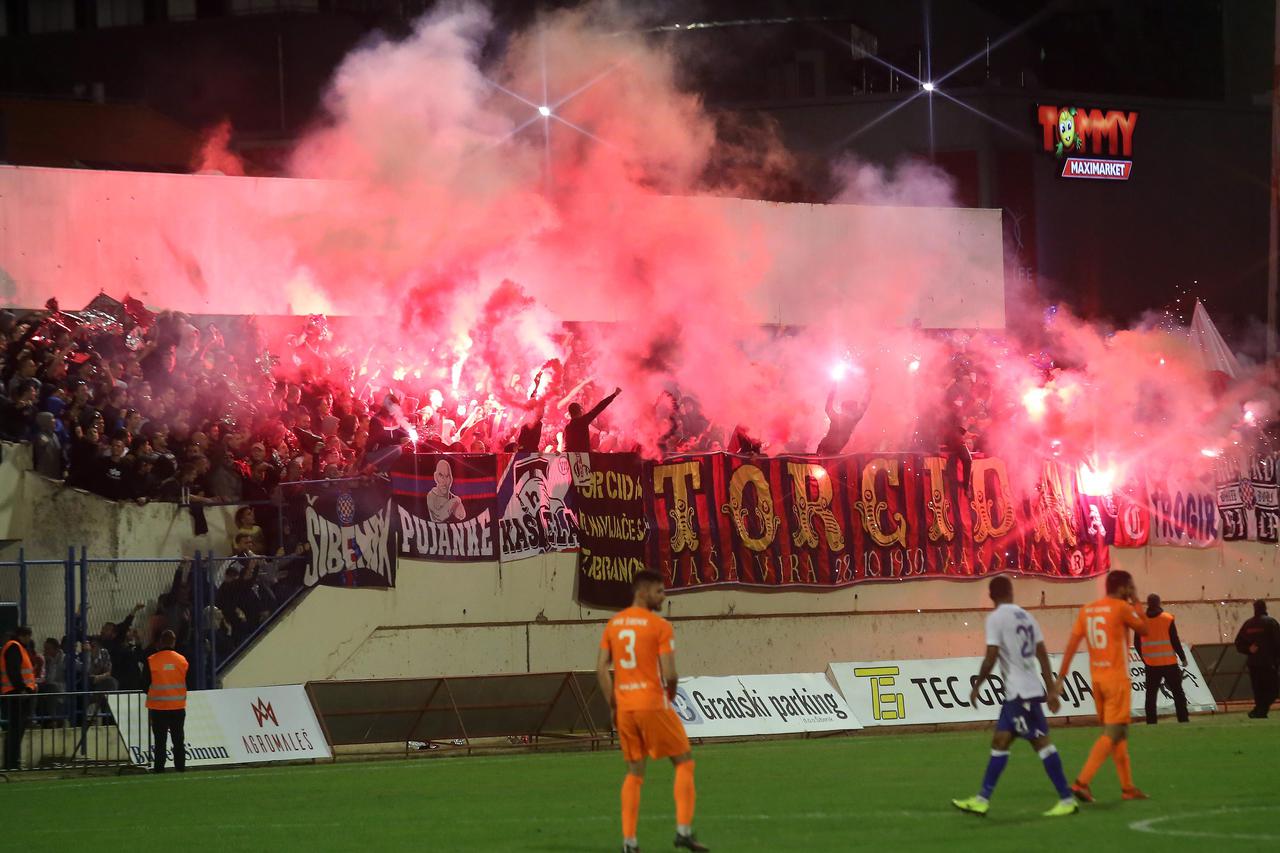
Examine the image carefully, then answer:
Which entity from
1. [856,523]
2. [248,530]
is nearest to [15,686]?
[248,530]

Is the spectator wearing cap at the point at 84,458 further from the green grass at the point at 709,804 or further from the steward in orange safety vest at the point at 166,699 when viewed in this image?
the green grass at the point at 709,804

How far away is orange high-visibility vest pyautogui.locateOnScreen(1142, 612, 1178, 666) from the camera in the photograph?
82.0ft

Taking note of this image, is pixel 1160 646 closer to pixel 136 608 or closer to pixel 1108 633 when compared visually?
pixel 1108 633

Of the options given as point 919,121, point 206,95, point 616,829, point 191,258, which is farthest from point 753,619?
point 206,95

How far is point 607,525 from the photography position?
27516 millimetres

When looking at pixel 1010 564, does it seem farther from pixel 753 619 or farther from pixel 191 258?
pixel 191 258

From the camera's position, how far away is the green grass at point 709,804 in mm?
13211

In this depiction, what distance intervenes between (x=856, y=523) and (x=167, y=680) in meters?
12.8

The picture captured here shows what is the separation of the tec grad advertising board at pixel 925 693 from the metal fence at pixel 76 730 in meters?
10.3

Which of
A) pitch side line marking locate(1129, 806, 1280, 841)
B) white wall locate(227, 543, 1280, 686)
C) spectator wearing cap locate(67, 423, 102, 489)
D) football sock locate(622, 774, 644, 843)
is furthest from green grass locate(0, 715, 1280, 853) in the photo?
spectator wearing cap locate(67, 423, 102, 489)

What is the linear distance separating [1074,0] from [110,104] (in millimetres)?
29283

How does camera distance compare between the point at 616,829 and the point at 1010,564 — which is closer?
the point at 616,829

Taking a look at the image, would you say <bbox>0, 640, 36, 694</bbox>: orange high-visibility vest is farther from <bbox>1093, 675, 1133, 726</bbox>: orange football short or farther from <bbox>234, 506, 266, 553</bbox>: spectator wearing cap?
<bbox>1093, 675, 1133, 726</bbox>: orange football short

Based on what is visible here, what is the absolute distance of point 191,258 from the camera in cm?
3133
